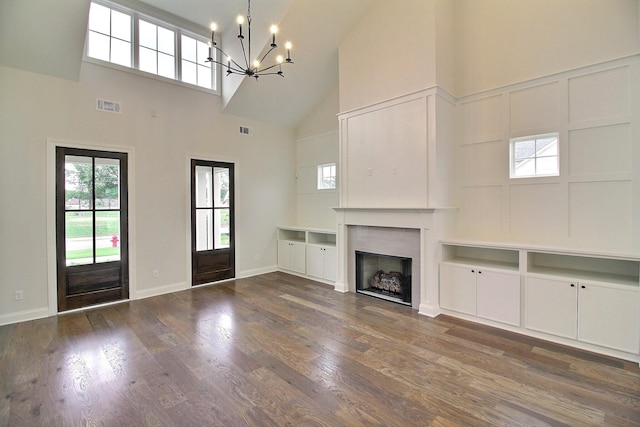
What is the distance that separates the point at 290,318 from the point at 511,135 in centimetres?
370

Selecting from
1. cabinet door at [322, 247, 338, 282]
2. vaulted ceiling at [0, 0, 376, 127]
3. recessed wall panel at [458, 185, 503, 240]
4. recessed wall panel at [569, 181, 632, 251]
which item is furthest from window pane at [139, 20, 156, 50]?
recessed wall panel at [569, 181, 632, 251]

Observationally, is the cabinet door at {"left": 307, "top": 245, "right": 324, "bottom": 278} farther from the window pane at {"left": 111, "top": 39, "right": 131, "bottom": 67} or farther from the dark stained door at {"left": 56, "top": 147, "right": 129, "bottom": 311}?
the window pane at {"left": 111, "top": 39, "right": 131, "bottom": 67}

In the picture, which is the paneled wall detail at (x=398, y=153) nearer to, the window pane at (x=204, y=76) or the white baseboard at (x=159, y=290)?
the window pane at (x=204, y=76)

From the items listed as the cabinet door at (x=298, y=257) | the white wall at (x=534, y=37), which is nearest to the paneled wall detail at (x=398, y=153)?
the white wall at (x=534, y=37)

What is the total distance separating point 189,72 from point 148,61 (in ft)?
2.18

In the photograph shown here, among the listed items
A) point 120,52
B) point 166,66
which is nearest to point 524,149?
point 166,66

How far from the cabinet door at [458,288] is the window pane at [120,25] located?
19.1 feet

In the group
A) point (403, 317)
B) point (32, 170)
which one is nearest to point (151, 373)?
point (403, 317)

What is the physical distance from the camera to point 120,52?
470 centimetres

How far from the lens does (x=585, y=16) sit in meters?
3.43

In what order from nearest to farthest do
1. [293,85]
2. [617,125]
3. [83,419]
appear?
[83,419] → [617,125] → [293,85]

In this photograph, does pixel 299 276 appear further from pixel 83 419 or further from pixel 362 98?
pixel 83 419

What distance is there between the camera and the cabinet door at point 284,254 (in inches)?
253

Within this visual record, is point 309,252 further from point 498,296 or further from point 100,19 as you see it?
point 100,19
